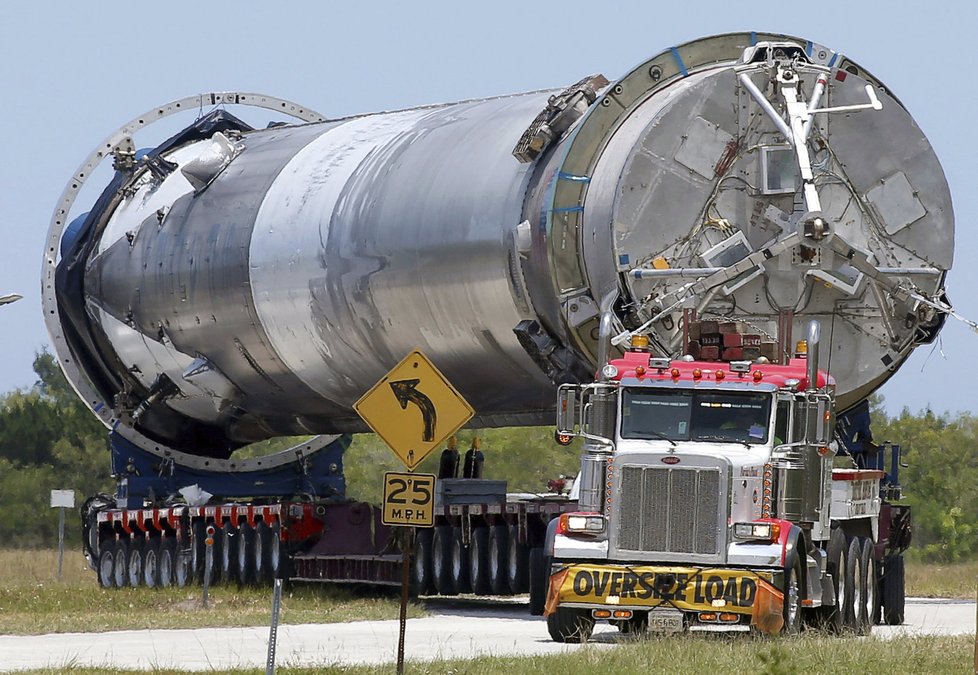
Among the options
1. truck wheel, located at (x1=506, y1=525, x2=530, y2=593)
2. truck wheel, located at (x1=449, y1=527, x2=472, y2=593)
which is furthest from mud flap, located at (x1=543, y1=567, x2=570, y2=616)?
truck wheel, located at (x1=449, y1=527, x2=472, y2=593)

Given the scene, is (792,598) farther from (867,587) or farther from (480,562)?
(480,562)

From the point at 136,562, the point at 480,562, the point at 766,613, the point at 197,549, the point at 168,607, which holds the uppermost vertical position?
the point at 766,613

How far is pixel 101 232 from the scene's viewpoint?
3073 cm

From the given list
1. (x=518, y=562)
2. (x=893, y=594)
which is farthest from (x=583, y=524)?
(x=518, y=562)

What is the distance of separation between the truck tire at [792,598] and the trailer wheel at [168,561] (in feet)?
46.2

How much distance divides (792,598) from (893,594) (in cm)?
502

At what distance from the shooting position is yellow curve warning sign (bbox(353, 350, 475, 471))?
14.6 meters

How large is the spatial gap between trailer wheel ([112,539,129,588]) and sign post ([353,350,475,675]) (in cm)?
1695

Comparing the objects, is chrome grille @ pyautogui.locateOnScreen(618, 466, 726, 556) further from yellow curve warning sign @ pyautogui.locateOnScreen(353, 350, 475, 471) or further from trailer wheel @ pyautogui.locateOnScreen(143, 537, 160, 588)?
trailer wheel @ pyautogui.locateOnScreen(143, 537, 160, 588)

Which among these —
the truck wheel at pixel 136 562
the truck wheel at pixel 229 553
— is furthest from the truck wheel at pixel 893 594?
the truck wheel at pixel 136 562

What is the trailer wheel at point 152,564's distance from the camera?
30125mm

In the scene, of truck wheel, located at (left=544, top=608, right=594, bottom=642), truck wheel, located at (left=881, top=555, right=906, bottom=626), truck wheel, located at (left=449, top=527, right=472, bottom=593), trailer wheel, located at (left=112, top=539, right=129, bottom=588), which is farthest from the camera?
trailer wheel, located at (left=112, top=539, right=129, bottom=588)

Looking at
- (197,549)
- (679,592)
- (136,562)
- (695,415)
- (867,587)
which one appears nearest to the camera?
(679,592)

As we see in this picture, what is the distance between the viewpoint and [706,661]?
15.0 metres
